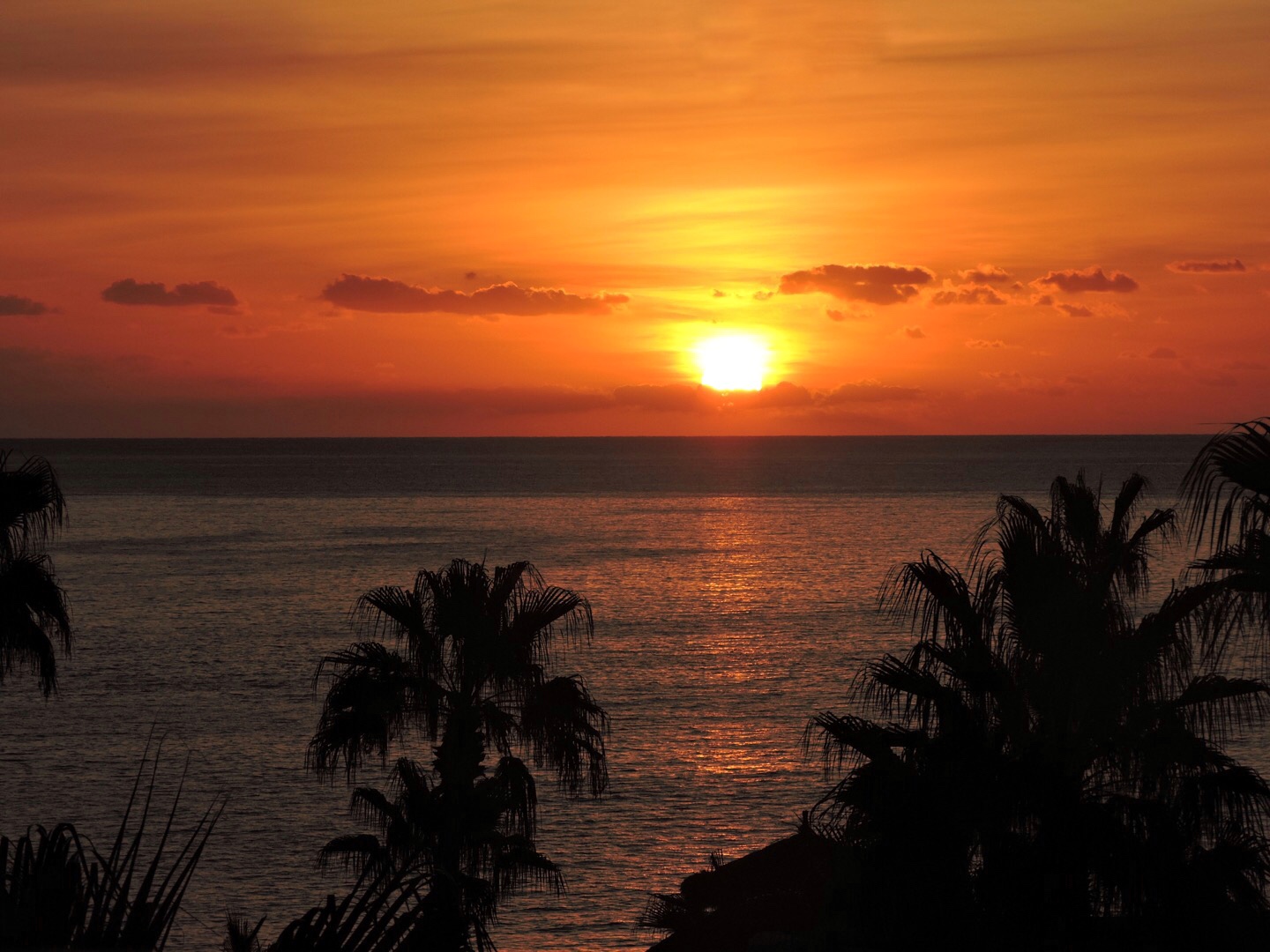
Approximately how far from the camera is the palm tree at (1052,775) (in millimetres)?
14336

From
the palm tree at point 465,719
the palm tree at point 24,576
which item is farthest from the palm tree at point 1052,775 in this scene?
the palm tree at point 24,576

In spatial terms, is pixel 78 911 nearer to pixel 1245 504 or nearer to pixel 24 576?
pixel 1245 504

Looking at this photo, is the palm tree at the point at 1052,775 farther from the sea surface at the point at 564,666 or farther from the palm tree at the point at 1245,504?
the sea surface at the point at 564,666

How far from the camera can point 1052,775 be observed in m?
14.6

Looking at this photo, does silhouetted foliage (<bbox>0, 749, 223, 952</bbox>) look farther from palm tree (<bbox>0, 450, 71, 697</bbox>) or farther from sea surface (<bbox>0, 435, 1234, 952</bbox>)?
sea surface (<bbox>0, 435, 1234, 952</bbox>)

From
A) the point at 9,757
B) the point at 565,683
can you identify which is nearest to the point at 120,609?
the point at 9,757

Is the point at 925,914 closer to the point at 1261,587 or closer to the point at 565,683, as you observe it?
the point at 1261,587

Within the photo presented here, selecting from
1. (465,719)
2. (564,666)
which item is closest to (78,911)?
(465,719)

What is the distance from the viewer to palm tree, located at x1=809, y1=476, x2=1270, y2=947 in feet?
47.0

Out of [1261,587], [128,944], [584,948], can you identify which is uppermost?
[1261,587]

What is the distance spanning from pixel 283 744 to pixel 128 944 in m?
46.3

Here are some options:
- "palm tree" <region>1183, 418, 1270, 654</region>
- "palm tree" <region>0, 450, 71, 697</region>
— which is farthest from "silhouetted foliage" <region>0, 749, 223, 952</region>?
"palm tree" <region>0, 450, 71, 697</region>

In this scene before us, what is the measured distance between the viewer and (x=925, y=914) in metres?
14.5

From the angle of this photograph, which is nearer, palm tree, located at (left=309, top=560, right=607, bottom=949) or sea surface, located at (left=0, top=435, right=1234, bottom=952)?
palm tree, located at (left=309, top=560, right=607, bottom=949)
